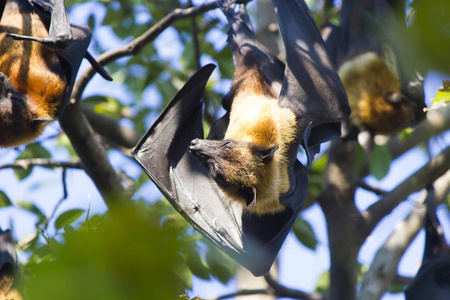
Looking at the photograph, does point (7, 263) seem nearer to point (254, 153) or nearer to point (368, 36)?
point (254, 153)

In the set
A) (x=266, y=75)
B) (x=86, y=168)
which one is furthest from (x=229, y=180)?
(x=86, y=168)

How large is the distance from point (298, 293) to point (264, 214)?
3.91 feet

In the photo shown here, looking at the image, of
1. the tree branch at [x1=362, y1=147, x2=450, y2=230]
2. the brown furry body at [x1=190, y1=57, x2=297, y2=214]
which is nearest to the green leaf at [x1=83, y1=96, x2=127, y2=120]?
the brown furry body at [x1=190, y1=57, x2=297, y2=214]

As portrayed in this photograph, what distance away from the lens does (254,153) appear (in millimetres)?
3676

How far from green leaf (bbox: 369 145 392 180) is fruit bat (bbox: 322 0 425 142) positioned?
0.30 metres

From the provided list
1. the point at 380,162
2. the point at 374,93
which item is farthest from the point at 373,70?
the point at 380,162

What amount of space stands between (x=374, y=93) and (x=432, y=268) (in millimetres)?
2053

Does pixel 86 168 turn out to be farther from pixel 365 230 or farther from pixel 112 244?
pixel 112 244

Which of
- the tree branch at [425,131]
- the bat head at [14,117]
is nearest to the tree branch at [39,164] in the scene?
the bat head at [14,117]

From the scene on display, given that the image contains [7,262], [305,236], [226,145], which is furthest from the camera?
[305,236]

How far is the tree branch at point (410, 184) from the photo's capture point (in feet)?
15.2

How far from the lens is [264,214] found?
158 inches

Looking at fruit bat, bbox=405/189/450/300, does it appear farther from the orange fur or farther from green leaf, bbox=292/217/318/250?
the orange fur

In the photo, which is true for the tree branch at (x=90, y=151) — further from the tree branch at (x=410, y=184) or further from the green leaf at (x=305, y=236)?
the tree branch at (x=410, y=184)
